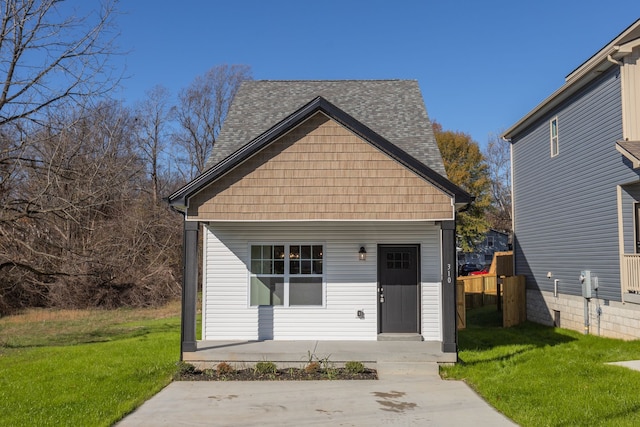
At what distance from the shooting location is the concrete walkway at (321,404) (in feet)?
21.4

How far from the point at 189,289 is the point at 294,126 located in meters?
3.68

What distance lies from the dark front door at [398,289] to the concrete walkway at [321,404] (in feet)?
7.74

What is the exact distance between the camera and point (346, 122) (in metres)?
9.89

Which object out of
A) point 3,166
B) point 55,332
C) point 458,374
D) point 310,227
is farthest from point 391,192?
point 55,332

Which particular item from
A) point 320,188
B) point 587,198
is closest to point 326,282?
point 320,188

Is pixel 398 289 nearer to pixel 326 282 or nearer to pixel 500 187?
pixel 326 282

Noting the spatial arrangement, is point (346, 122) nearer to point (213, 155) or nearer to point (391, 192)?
point (391, 192)

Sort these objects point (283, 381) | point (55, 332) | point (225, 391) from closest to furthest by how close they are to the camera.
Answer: point (225, 391)
point (283, 381)
point (55, 332)

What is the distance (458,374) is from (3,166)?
10248mm

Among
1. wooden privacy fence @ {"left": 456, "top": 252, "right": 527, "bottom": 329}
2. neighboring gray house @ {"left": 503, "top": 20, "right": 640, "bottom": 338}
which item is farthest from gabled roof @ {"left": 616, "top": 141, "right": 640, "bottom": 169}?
wooden privacy fence @ {"left": 456, "top": 252, "right": 527, "bottom": 329}

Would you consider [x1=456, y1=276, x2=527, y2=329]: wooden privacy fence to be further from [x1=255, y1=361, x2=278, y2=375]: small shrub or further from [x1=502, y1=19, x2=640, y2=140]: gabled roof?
[x1=255, y1=361, x2=278, y2=375]: small shrub

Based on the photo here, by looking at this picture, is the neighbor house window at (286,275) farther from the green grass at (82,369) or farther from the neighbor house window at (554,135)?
the neighbor house window at (554,135)

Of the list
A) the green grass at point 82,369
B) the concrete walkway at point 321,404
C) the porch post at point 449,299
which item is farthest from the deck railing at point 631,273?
the green grass at point 82,369

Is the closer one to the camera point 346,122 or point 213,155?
point 346,122
